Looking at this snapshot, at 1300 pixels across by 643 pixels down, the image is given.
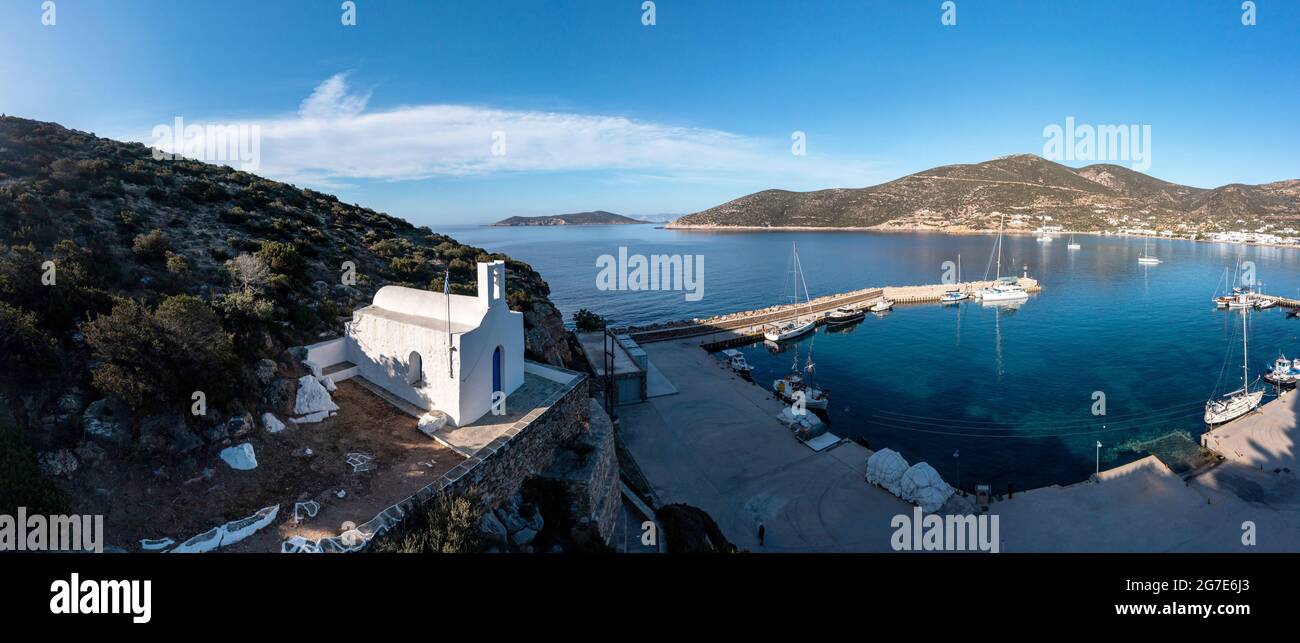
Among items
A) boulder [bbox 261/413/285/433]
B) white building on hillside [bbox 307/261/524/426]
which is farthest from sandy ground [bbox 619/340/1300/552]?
boulder [bbox 261/413/285/433]

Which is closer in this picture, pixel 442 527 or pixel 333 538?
pixel 333 538

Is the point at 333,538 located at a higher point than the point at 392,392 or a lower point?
lower

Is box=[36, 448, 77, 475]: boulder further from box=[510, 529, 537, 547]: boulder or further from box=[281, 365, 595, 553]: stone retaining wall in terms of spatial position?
box=[510, 529, 537, 547]: boulder

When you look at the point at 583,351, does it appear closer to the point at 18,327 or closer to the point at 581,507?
the point at 581,507

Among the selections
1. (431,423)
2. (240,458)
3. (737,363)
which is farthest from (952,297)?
(240,458)

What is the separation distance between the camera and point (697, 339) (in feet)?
131

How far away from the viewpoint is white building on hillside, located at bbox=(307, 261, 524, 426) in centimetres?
1144

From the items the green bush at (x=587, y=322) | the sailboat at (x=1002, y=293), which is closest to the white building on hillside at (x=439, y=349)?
the green bush at (x=587, y=322)

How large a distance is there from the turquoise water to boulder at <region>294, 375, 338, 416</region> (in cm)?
2122

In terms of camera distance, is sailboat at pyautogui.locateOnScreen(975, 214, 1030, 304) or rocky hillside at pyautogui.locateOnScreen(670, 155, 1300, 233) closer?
sailboat at pyautogui.locateOnScreen(975, 214, 1030, 304)

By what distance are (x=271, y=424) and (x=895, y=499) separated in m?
17.0

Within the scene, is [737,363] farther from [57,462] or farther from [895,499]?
[57,462]

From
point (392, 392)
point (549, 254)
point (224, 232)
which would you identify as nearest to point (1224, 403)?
point (392, 392)
